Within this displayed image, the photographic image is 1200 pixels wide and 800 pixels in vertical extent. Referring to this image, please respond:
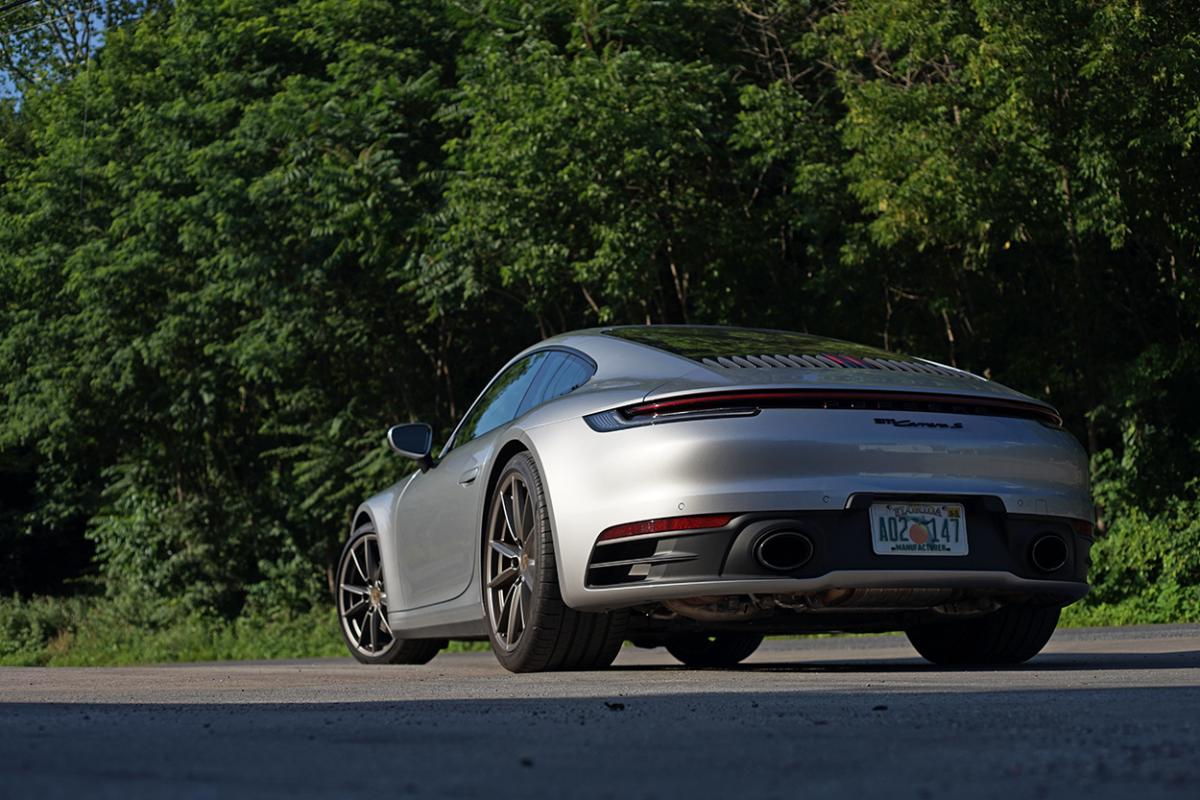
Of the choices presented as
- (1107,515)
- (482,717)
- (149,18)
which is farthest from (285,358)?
(482,717)

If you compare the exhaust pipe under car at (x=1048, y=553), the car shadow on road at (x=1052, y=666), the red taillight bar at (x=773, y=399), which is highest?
the red taillight bar at (x=773, y=399)

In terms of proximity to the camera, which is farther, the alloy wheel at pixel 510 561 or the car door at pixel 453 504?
the car door at pixel 453 504

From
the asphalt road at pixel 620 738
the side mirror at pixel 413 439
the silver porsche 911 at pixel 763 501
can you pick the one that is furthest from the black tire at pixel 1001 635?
the side mirror at pixel 413 439

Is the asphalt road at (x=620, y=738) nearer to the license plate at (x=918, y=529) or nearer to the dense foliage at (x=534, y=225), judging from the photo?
the license plate at (x=918, y=529)

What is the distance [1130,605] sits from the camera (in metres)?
15.8

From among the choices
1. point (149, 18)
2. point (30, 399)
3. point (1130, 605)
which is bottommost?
point (1130, 605)

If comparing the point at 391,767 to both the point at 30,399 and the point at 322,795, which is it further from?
the point at 30,399

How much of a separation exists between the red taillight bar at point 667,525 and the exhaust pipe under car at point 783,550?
155mm

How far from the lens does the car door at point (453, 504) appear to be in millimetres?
7422

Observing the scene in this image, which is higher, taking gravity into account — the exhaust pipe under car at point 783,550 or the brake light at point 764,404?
the brake light at point 764,404

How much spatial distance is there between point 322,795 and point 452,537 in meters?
4.88

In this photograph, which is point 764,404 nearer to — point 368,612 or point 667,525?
point 667,525

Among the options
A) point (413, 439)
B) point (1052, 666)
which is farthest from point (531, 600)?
point (1052, 666)

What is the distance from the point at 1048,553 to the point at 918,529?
2.15ft
